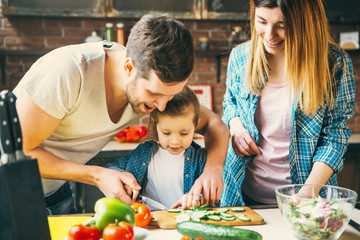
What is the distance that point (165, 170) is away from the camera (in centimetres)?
175

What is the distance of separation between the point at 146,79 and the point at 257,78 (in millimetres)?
564

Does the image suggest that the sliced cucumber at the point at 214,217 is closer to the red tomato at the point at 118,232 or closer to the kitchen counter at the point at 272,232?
the kitchen counter at the point at 272,232

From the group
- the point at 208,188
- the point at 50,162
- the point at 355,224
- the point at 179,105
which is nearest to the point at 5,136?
the point at 50,162

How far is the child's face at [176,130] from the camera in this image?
1.59 metres

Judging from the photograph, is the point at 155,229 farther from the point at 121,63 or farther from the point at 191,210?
the point at 121,63

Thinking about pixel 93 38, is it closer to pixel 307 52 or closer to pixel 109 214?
pixel 307 52

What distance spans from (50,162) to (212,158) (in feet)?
2.04

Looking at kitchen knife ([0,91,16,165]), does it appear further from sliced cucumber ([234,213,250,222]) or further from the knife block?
sliced cucumber ([234,213,250,222])

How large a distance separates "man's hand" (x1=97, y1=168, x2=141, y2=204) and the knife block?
36cm

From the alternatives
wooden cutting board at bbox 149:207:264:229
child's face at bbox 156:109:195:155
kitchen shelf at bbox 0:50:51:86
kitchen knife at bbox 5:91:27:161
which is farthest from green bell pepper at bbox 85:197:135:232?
Answer: kitchen shelf at bbox 0:50:51:86

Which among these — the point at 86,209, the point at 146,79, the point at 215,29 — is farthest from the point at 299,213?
the point at 215,29

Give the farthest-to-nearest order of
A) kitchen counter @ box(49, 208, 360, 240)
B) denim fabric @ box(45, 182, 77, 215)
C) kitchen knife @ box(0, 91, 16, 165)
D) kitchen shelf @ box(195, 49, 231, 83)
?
kitchen shelf @ box(195, 49, 231, 83) → denim fabric @ box(45, 182, 77, 215) → kitchen counter @ box(49, 208, 360, 240) → kitchen knife @ box(0, 91, 16, 165)

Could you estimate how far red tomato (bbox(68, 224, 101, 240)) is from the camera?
0.87 meters

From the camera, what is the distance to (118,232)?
0.88m
